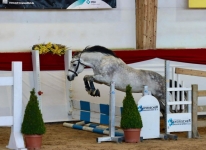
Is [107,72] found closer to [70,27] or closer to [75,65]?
[75,65]

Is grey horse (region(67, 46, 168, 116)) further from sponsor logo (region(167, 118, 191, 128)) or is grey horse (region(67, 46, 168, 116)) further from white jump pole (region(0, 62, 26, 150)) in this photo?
white jump pole (region(0, 62, 26, 150))

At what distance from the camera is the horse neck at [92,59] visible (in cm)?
796

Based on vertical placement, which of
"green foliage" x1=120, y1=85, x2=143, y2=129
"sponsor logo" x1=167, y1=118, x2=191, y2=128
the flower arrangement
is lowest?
"sponsor logo" x1=167, y1=118, x2=191, y2=128

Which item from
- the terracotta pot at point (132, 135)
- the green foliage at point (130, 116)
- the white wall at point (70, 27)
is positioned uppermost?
the white wall at point (70, 27)

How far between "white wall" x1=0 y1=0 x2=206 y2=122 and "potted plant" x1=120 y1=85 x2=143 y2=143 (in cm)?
227

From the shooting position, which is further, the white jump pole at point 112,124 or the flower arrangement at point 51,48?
the flower arrangement at point 51,48

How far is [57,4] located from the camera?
31.3 feet

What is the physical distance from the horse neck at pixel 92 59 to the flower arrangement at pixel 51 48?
4.43 feet

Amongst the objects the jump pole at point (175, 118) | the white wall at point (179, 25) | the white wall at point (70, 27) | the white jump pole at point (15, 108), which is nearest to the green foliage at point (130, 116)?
the jump pole at point (175, 118)

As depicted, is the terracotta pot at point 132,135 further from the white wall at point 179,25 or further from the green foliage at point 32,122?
the white wall at point 179,25

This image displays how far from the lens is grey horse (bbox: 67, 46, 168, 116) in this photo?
25.8 feet

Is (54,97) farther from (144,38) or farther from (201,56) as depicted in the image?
(201,56)

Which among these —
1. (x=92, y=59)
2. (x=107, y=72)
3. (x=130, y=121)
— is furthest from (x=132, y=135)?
(x=92, y=59)

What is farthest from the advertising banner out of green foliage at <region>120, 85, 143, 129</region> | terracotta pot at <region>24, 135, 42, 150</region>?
terracotta pot at <region>24, 135, 42, 150</region>
